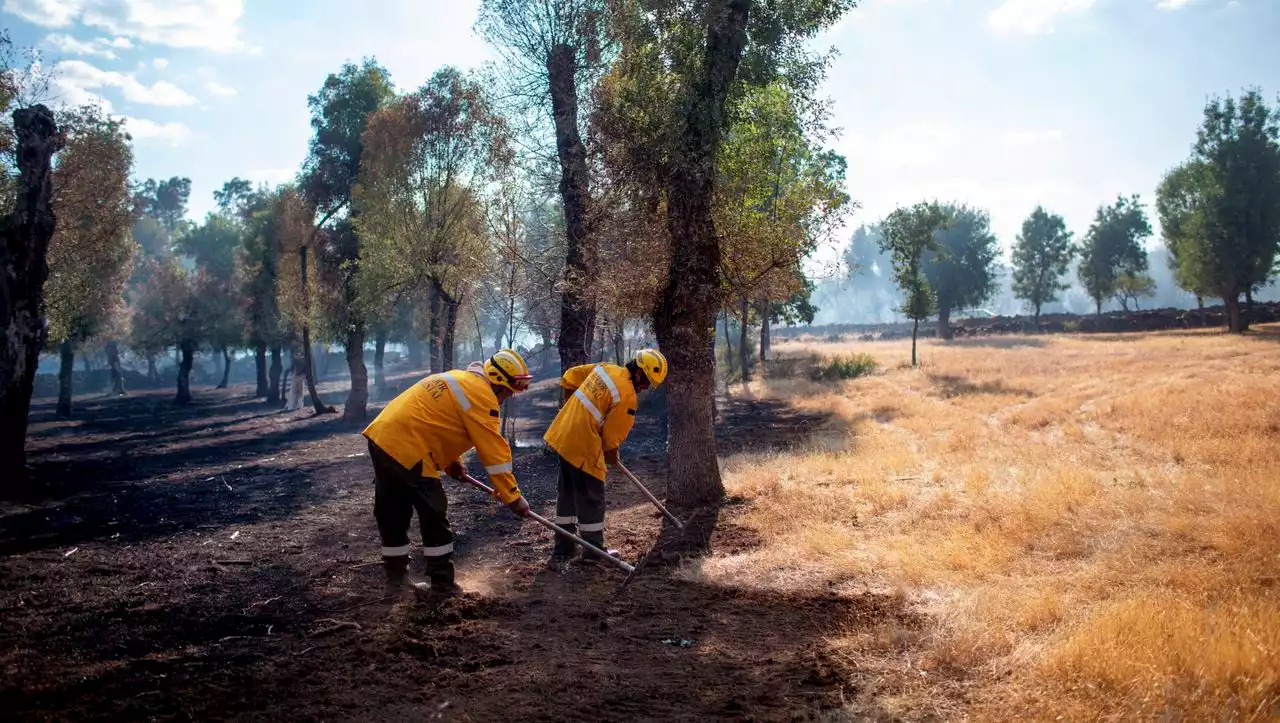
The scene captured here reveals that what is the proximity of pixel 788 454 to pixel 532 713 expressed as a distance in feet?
33.1

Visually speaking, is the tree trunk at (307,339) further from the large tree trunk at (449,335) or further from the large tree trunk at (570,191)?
the large tree trunk at (570,191)

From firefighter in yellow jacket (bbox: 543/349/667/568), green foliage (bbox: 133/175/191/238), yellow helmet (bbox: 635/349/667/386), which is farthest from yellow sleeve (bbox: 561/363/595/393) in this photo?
green foliage (bbox: 133/175/191/238)

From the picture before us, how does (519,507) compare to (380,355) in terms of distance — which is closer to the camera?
(519,507)

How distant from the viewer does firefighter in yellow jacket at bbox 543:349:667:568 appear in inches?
311

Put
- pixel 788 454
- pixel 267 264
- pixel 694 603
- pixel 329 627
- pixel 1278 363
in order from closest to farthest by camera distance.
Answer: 1. pixel 329 627
2. pixel 694 603
3. pixel 788 454
4. pixel 1278 363
5. pixel 267 264

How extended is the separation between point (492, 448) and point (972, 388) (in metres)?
21.5

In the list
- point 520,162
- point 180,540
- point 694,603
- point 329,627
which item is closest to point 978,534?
point 694,603

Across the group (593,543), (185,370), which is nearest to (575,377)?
(593,543)

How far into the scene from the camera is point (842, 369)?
31.3 m

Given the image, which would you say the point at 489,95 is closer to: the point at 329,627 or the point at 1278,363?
the point at 329,627

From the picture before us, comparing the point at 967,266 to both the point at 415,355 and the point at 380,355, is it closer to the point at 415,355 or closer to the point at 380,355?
the point at 380,355

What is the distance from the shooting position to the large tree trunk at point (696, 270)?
10.2 m

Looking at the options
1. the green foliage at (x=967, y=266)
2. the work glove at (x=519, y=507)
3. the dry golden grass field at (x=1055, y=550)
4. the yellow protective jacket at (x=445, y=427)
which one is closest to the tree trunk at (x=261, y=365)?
the dry golden grass field at (x=1055, y=550)

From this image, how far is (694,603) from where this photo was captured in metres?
6.77
